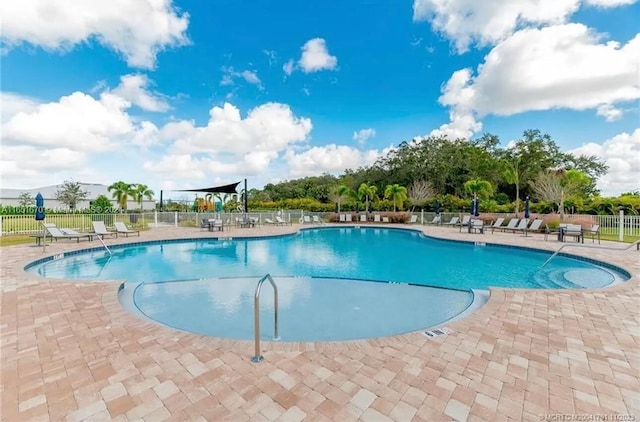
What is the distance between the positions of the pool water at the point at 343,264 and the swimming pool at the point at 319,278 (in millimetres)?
27

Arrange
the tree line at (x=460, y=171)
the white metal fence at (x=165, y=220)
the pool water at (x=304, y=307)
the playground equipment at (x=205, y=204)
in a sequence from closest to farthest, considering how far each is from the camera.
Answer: the pool water at (x=304, y=307)
the white metal fence at (x=165, y=220)
the playground equipment at (x=205, y=204)
the tree line at (x=460, y=171)

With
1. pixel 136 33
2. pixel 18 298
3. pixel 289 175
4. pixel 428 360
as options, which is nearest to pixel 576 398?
pixel 428 360

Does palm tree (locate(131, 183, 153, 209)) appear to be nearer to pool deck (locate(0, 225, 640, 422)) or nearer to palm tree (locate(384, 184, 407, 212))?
palm tree (locate(384, 184, 407, 212))

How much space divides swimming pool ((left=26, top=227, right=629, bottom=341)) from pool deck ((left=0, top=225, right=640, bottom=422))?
4.15ft

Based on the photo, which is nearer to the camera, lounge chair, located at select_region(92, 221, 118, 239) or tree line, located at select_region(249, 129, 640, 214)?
lounge chair, located at select_region(92, 221, 118, 239)

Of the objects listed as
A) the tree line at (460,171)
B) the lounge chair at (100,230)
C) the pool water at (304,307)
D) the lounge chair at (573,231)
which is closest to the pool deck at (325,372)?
the pool water at (304,307)

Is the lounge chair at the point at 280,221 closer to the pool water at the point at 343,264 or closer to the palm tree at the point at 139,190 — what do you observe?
the pool water at the point at 343,264

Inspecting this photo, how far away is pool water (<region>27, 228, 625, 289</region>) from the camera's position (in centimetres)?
750

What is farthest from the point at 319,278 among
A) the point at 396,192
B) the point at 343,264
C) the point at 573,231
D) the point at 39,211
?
the point at 396,192

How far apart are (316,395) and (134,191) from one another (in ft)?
99.4

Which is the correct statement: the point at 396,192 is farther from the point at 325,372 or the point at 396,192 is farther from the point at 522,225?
the point at 325,372

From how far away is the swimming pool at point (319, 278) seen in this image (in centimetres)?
495

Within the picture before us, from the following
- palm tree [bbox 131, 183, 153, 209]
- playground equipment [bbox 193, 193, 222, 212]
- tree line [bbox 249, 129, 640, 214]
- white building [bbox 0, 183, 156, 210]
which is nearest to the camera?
playground equipment [bbox 193, 193, 222, 212]

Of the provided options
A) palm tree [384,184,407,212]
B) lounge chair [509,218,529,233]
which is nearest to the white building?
palm tree [384,184,407,212]
